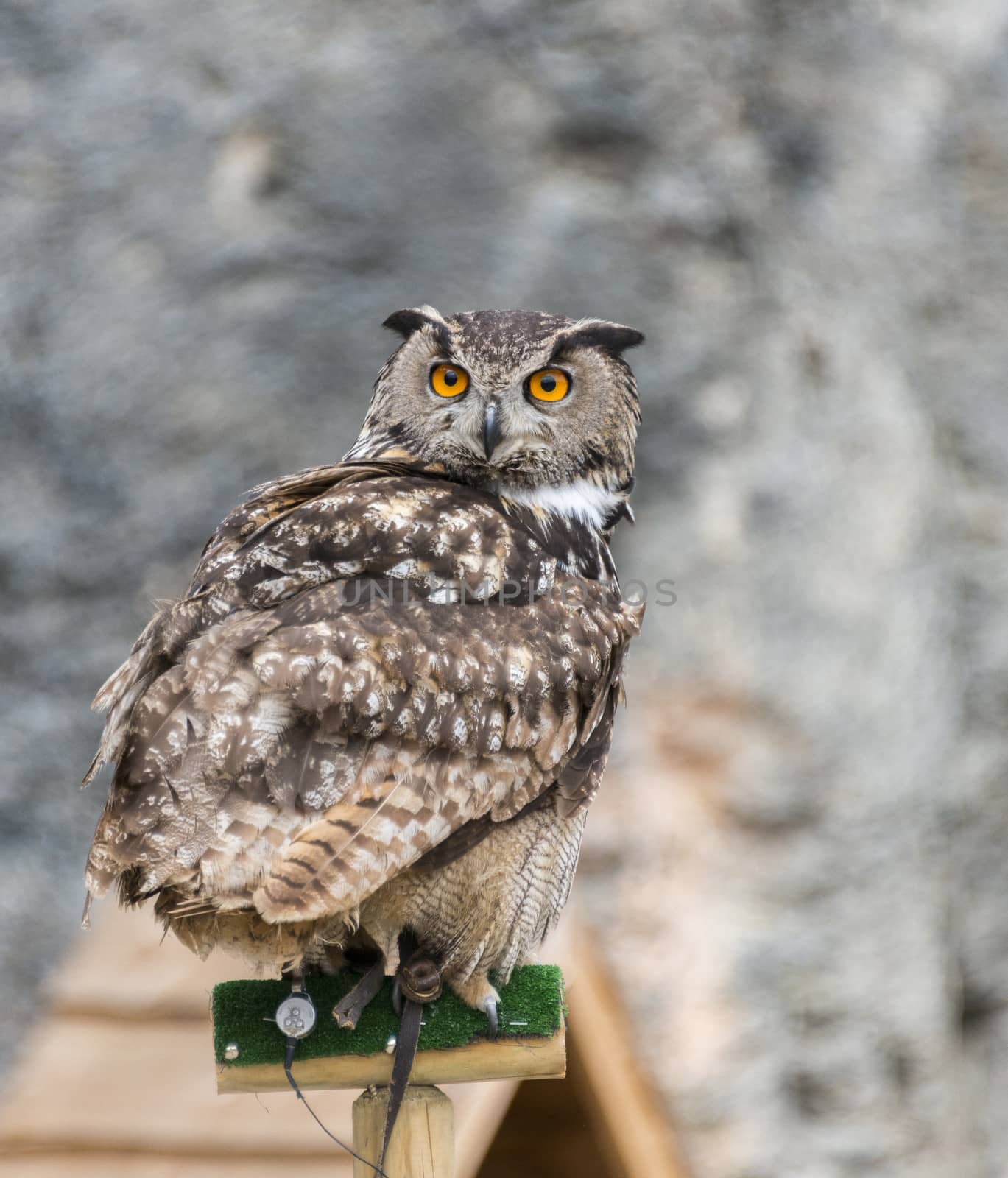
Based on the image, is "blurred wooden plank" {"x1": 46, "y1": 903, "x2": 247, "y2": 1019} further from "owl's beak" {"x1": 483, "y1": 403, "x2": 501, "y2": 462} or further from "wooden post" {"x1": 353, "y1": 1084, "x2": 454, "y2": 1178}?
"owl's beak" {"x1": 483, "y1": 403, "x2": 501, "y2": 462}

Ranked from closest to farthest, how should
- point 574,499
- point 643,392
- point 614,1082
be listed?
1. point 574,499
2. point 614,1082
3. point 643,392

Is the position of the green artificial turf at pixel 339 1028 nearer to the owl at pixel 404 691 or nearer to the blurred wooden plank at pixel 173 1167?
the owl at pixel 404 691

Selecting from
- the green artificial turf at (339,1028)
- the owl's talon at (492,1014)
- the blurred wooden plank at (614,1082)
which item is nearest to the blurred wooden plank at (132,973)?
the blurred wooden plank at (614,1082)

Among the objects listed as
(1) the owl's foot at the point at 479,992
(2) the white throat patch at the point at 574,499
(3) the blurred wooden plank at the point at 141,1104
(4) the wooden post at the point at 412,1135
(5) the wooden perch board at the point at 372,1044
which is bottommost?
(4) the wooden post at the point at 412,1135

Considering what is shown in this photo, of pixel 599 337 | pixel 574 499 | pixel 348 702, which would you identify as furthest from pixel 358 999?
pixel 599 337

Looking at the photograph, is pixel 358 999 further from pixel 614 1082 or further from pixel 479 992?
pixel 614 1082

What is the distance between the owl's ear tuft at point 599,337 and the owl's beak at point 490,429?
0.51 ft

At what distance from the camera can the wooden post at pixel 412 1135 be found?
5.28 ft

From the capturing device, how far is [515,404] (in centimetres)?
180

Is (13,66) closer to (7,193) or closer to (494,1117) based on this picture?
(7,193)

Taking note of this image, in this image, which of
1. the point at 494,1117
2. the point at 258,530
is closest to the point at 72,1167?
the point at 494,1117

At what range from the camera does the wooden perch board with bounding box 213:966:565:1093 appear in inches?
64.1

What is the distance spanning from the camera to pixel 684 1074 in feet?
9.81

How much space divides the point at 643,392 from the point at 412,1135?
2000 mm
